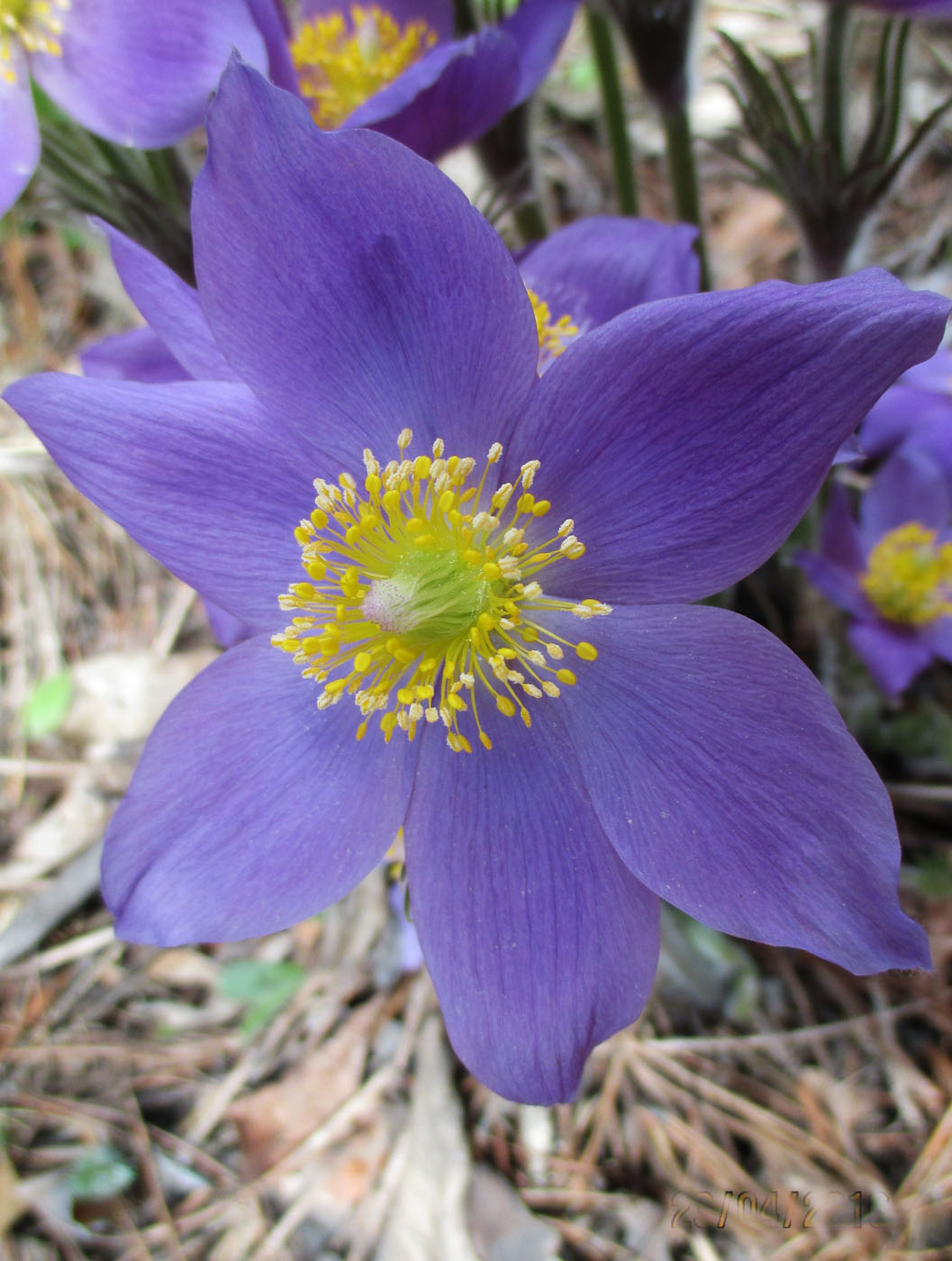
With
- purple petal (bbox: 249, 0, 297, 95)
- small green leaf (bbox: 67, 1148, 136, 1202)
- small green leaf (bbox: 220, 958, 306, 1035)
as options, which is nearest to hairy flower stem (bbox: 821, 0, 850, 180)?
purple petal (bbox: 249, 0, 297, 95)

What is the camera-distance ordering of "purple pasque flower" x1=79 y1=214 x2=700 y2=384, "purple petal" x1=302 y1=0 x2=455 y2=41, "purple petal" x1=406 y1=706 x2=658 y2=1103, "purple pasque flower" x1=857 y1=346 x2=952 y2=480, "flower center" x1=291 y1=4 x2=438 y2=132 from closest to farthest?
"purple petal" x1=406 y1=706 x2=658 y2=1103
"purple pasque flower" x1=79 y1=214 x2=700 y2=384
"flower center" x1=291 y1=4 x2=438 y2=132
"purple petal" x1=302 y1=0 x2=455 y2=41
"purple pasque flower" x1=857 y1=346 x2=952 y2=480

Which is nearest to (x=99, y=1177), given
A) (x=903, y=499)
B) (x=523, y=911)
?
(x=523, y=911)

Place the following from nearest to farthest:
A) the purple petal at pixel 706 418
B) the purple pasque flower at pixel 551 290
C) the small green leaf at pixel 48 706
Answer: the purple petal at pixel 706 418
the purple pasque flower at pixel 551 290
the small green leaf at pixel 48 706

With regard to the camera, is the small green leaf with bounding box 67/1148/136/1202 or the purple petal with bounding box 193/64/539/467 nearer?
the purple petal with bounding box 193/64/539/467

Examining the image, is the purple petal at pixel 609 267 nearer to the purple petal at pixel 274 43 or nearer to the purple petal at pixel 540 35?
the purple petal at pixel 540 35

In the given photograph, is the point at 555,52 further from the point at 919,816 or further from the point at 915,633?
the point at 919,816

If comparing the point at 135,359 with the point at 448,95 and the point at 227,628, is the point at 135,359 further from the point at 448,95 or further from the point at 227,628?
the point at 448,95

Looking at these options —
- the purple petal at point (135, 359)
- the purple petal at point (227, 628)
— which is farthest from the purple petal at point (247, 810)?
the purple petal at point (135, 359)

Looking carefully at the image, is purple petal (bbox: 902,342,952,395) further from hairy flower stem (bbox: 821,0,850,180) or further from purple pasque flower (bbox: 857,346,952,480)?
hairy flower stem (bbox: 821,0,850,180)
